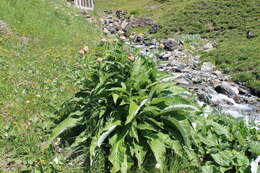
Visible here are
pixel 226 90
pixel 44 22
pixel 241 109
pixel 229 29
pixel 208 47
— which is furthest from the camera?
pixel 229 29

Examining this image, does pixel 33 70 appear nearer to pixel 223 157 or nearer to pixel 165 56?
pixel 223 157

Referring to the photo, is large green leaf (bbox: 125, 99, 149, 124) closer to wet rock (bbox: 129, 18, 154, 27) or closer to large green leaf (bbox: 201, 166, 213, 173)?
large green leaf (bbox: 201, 166, 213, 173)

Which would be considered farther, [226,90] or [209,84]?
[209,84]

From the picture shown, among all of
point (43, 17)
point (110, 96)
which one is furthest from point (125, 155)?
point (43, 17)

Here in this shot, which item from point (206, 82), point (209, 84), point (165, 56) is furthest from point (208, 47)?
point (209, 84)

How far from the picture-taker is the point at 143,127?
3.56 m

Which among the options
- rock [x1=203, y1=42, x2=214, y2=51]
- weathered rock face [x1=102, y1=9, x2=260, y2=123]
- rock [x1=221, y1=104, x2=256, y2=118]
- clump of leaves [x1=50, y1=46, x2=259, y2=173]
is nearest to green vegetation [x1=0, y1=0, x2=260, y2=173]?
clump of leaves [x1=50, y1=46, x2=259, y2=173]

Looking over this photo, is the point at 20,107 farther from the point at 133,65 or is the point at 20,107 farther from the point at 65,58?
the point at 65,58

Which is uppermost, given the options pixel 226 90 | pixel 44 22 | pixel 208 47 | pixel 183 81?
pixel 44 22

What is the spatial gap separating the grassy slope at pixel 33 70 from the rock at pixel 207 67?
23.2 ft

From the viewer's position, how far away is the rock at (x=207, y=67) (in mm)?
14789

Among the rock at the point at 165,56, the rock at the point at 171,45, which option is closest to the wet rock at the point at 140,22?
the rock at the point at 171,45

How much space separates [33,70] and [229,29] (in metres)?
20.5

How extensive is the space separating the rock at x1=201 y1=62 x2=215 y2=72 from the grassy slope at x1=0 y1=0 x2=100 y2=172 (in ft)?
23.2
